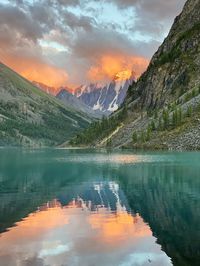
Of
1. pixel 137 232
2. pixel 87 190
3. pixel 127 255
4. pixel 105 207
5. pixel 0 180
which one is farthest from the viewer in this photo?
pixel 0 180

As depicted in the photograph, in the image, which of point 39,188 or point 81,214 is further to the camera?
point 39,188

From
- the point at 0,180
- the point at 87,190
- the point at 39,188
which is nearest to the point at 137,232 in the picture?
the point at 87,190

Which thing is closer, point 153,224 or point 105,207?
point 153,224

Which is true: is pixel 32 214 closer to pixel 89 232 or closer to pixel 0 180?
pixel 89 232

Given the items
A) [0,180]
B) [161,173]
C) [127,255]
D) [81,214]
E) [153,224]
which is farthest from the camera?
[161,173]

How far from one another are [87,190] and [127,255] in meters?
40.9

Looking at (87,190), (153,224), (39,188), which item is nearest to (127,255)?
(153,224)

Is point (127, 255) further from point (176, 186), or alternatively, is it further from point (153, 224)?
point (176, 186)

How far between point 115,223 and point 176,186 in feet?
103

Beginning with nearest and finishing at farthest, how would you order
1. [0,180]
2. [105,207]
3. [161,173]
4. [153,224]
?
[153,224] → [105,207] → [0,180] → [161,173]

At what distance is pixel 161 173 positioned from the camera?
326ft

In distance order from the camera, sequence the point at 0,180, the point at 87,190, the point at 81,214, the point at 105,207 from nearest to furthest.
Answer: the point at 81,214
the point at 105,207
the point at 87,190
the point at 0,180

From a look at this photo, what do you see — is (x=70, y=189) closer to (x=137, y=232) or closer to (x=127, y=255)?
(x=137, y=232)

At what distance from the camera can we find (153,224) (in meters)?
44.0
